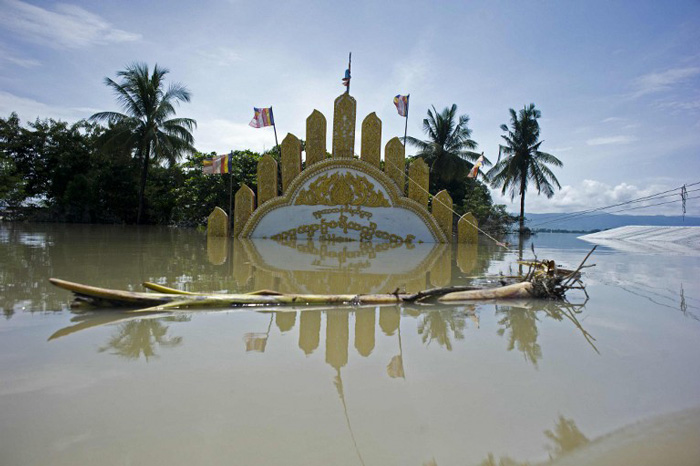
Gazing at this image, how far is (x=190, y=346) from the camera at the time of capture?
289cm

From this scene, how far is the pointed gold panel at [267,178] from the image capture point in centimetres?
1407

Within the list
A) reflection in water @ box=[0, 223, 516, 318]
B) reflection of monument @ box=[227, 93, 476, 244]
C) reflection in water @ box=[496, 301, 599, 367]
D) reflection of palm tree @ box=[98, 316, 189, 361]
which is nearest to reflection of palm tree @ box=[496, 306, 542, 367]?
reflection in water @ box=[496, 301, 599, 367]

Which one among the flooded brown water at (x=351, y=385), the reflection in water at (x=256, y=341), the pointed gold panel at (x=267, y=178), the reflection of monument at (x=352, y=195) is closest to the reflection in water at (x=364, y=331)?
the flooded brown water at (x=351, y=385)

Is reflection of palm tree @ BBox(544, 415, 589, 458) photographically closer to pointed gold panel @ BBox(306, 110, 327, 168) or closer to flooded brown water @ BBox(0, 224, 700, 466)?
flooded brown water @ BBox(0, 224, 700, 466)

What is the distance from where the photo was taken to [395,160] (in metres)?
13.8

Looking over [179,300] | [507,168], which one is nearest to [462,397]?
[179,300]

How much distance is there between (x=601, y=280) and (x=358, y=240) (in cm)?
800

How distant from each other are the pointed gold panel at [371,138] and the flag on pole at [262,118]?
3.66m

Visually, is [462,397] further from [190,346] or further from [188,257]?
[188,257]

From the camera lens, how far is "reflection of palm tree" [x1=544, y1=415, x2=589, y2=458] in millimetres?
1757

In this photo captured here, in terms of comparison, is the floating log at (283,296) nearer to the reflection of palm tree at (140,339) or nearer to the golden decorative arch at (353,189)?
the reflection of palm tree at (140,339)

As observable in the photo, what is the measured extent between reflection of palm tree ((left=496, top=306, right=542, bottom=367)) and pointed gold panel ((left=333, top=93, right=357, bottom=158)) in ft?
33.3

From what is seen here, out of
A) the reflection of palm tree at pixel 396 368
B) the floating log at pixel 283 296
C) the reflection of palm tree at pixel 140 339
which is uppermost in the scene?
the floating log at pixel 283 296

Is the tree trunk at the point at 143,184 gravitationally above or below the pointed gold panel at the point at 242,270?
above
